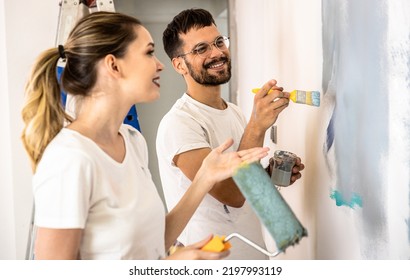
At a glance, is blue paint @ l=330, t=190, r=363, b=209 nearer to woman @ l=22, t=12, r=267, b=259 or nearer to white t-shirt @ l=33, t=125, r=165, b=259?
woman @ l=22, t=12, r=267, b=259

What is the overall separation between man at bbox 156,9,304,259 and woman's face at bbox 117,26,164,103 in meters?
0.29

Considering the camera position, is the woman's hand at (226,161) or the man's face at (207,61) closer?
the woman's hand at (226,161)

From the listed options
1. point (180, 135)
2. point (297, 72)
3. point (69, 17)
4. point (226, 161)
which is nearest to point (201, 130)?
point (180, 135)

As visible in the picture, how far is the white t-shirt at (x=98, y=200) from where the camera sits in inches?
34.4

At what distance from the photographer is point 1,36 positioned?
2.08 m

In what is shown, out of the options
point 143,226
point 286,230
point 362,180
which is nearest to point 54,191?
point 143,226

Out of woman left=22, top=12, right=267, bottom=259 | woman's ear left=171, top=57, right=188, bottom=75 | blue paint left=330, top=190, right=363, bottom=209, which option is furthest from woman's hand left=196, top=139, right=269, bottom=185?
woman's ear left=171, top=57, right=188, bottom=75

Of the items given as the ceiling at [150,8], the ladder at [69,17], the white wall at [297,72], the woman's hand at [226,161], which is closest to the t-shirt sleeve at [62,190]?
the woman's hand at [226,161]

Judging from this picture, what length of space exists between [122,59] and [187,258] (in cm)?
43

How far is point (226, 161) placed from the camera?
109 cm

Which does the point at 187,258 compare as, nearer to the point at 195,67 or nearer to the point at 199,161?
the point at 199,161

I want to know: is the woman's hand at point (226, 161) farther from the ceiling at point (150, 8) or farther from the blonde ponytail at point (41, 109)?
the ceiling at point (150, 8)

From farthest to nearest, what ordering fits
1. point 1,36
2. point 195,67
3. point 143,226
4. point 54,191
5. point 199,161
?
1. point 1,36
2. point 195,67
3. point 199,161
4. point 143,226
5. point 54,191

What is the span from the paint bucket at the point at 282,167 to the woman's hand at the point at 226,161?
34cm
